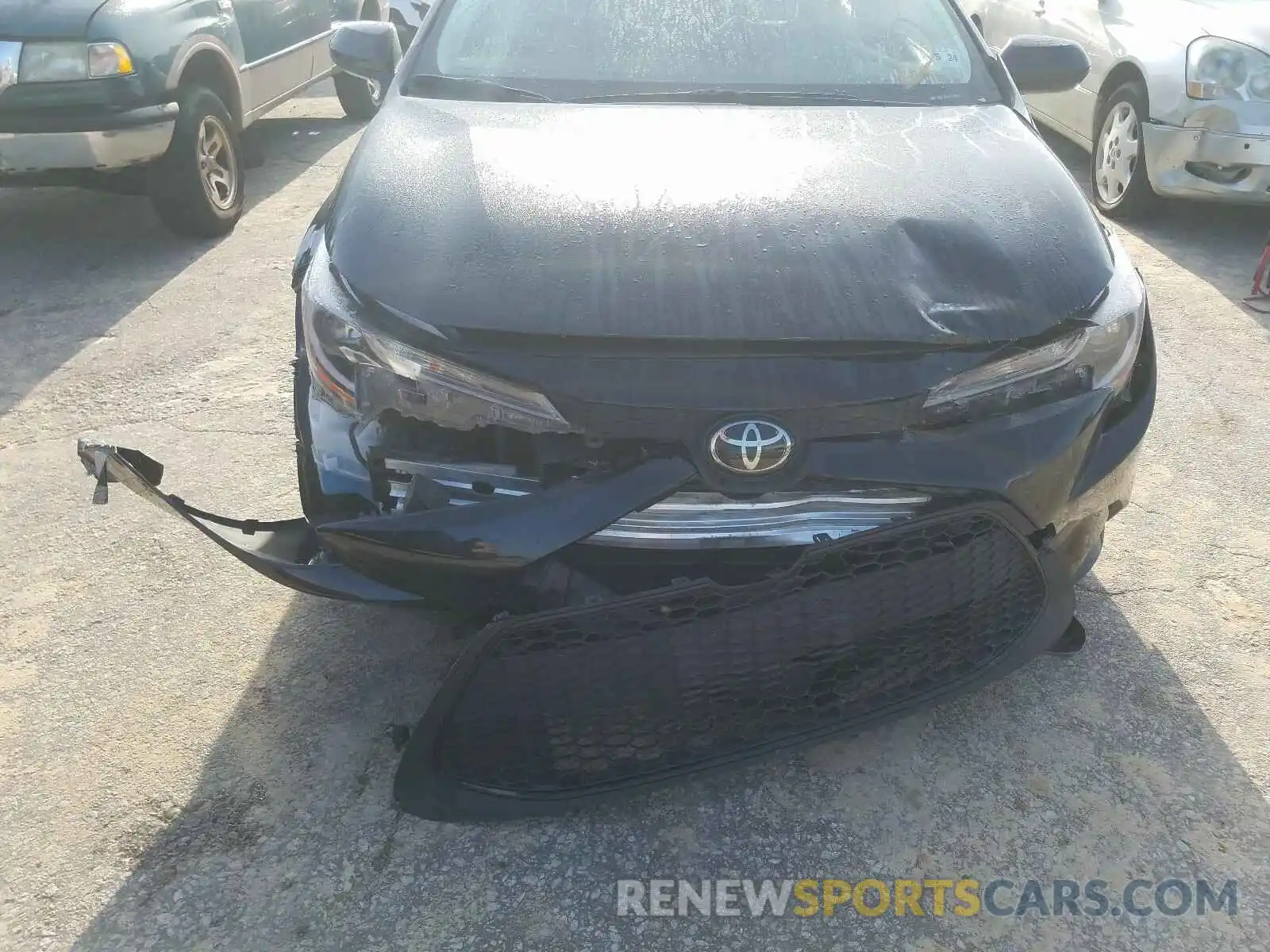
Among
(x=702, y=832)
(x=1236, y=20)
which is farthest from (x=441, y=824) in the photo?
(x=1236, y=20)

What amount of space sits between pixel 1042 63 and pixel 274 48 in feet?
13.8

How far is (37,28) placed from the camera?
4.16 m

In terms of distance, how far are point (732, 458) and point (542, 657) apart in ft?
1.57

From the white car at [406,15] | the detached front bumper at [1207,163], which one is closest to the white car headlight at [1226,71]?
the detached front bumper at [1207,163]

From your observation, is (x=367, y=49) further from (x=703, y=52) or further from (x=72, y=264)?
(x=72, y=264)

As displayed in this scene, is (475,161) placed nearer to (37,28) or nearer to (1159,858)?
(1159,858)

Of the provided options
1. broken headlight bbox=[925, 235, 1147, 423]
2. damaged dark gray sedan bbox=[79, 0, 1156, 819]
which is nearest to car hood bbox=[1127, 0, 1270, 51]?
damaged dark gray sedan bbox=[79, 0, 1156, 819]

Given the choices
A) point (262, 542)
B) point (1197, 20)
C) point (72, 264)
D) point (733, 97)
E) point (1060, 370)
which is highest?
point (733, 97)

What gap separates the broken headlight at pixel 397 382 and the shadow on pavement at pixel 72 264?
2.28 m

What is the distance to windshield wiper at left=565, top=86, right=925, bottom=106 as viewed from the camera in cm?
258

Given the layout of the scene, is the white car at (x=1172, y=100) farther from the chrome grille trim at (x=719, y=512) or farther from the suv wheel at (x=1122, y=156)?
the chrome grille trim at (x=719, y=512)

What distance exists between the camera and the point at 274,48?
5.65 meters

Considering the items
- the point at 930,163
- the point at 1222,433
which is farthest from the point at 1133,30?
the point at 930,163

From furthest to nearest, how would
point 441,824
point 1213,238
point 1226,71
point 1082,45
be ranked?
1. point 1082,45
2. point 1213,238
3. point 1226,71
4. point 441,824
